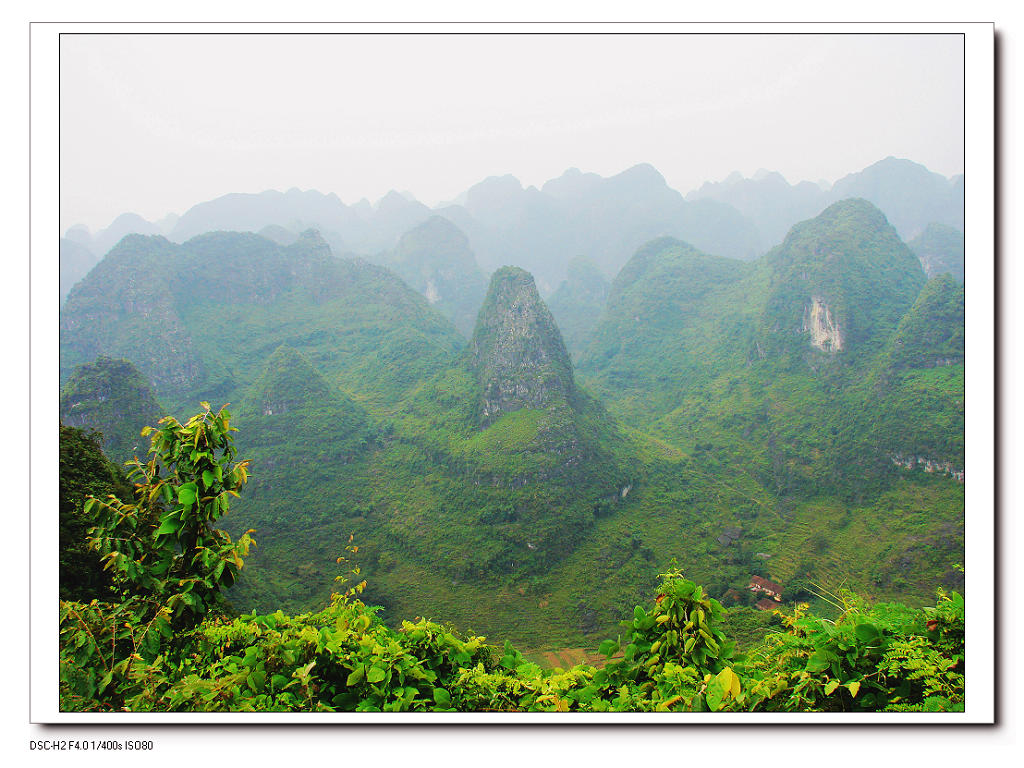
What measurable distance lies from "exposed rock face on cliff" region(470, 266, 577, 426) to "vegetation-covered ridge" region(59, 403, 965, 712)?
23.0m

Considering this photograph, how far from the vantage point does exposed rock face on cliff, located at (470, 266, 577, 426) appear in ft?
86.5

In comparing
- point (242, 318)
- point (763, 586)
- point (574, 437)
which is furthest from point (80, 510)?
point (242, 318)

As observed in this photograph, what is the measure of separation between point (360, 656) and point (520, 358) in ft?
82.7

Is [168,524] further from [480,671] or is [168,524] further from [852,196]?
[852,196]

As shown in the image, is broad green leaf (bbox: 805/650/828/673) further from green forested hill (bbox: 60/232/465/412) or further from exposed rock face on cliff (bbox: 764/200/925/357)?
green forested hill (bbox: 60/232/465/412)

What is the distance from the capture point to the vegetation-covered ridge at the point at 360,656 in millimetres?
2334

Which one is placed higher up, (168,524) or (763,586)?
(168,524)

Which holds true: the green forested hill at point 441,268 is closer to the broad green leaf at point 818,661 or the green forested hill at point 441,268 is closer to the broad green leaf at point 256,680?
the broad green leaf at point 256,680

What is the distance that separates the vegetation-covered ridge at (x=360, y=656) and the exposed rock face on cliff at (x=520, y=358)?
75.4 ft

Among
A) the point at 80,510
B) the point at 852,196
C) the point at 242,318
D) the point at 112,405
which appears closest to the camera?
the point at 80,510

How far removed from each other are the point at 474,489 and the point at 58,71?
21.3 m

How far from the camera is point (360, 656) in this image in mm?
2416

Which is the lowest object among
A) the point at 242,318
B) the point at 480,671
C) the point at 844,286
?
the point at 480,671
